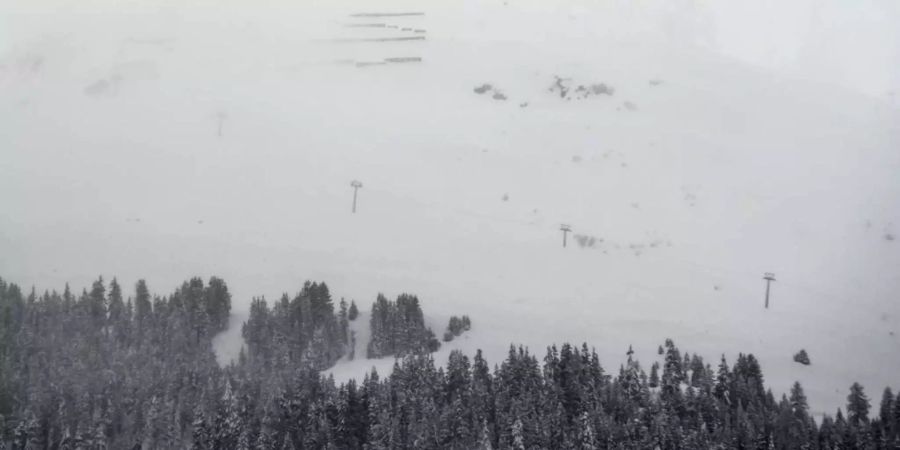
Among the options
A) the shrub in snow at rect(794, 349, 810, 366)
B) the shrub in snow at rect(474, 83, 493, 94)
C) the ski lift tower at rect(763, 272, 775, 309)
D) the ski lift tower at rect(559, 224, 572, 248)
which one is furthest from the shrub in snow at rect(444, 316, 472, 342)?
the shrub in snow at rect(474, 83, 493, 94)

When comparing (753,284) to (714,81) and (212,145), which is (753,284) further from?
(212,145)

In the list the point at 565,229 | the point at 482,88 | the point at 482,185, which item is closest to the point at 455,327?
the point at 565,229

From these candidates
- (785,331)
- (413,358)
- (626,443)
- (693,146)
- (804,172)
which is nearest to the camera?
(626,443)

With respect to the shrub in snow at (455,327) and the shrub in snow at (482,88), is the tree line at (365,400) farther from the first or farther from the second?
the shrub in snow at (482,88)

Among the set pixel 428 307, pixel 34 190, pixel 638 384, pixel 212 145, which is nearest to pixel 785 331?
pixel 638 384

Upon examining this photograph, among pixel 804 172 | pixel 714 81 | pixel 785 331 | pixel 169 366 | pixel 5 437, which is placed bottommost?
pixel 5 437

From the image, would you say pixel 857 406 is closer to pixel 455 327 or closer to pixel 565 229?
pixel 455 327

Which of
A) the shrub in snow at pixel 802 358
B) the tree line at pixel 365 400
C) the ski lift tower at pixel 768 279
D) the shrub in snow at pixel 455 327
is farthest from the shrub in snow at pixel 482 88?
the shrub in snow at pixel 802 358
